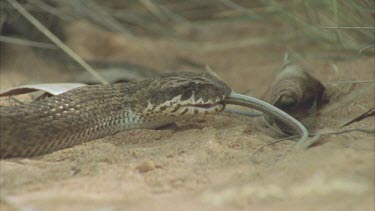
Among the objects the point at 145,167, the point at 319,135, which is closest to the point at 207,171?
the point at 145,167

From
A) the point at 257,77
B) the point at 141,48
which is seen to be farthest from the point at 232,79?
the point at 141,48

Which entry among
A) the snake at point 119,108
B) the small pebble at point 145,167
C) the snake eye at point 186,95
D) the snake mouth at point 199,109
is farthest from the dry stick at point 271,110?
the small pebble at point 145,167

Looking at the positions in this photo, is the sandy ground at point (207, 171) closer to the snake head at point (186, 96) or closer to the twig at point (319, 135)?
the twig at point (319, 135)

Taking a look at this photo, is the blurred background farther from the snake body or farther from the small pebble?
the small pebble

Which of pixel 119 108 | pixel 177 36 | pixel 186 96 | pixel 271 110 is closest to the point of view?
Result: pixel 271 110

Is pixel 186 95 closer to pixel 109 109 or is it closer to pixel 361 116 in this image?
pixel 109 109
